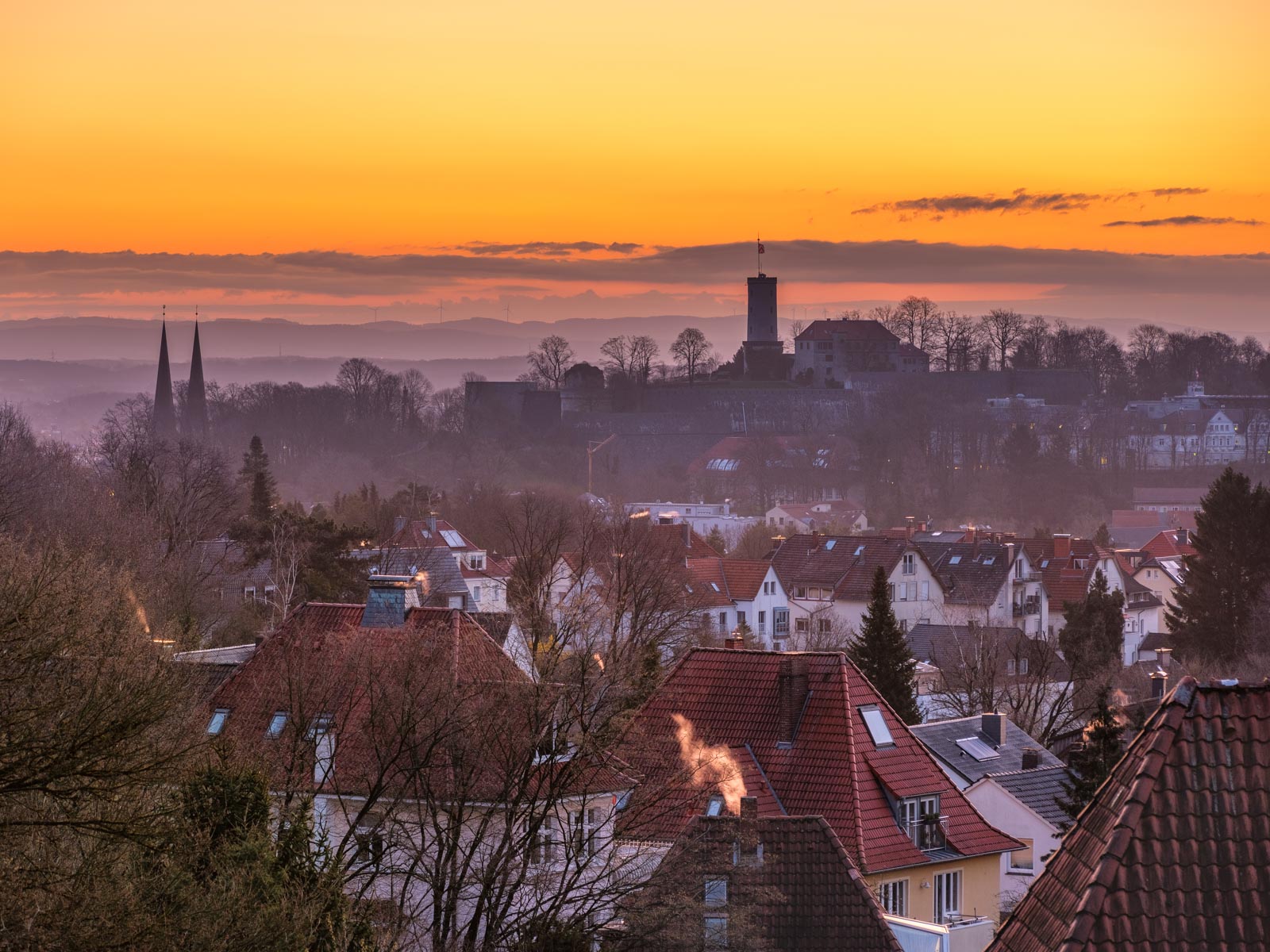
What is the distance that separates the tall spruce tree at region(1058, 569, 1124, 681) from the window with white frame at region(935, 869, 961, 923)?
23731 millimetres

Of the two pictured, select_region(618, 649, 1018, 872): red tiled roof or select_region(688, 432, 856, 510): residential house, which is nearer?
select_region(618, 649, 1018, 872): red tiled roof

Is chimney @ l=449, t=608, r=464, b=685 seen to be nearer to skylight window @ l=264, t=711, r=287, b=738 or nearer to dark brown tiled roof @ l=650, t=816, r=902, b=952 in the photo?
skylight window @ l=264, t=711, r=287, b=738

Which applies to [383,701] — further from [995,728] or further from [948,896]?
[995,728]

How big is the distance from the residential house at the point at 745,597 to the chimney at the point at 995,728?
30746 millimetres

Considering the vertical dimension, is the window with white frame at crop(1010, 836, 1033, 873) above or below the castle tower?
below

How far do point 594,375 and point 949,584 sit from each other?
346 ft

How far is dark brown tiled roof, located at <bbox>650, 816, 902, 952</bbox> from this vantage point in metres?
14.8

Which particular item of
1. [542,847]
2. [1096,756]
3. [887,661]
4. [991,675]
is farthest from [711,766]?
[991,675]

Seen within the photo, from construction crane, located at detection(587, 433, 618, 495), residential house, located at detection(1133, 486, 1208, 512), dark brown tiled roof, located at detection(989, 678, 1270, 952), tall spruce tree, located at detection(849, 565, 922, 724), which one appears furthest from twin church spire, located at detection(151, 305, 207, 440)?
dark brown tiled roof, located at detection(989, 678, 1270, 952)

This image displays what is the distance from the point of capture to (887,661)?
103ft

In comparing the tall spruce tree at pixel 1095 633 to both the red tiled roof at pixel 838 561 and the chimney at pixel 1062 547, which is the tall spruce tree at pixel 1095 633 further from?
the chimney at pixel 1062 547

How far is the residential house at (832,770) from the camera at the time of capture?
743 inches

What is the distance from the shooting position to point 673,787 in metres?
17.9

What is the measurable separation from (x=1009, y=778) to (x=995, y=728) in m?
1.75
